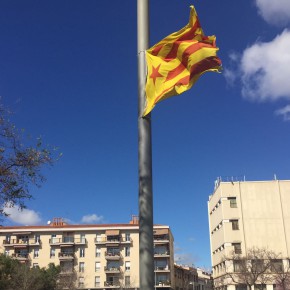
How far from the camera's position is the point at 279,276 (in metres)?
61.4

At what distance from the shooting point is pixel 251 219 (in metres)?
73.3

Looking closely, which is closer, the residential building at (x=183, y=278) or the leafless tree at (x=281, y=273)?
the leafless tree at (x=281, y=273)

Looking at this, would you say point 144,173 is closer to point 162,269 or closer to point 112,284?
point 112,284

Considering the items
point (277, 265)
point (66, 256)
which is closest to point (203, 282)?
point (66, 256)

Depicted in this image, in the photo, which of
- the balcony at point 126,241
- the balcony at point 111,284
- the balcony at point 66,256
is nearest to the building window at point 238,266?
the balcony at point 111,284

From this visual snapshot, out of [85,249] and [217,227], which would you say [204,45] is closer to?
[217,227]

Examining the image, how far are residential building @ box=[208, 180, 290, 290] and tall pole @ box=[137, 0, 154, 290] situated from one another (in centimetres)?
6585

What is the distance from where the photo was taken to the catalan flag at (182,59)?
22.9 feet

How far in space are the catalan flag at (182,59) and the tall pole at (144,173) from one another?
0.22 m

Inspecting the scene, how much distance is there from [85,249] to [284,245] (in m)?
41.6

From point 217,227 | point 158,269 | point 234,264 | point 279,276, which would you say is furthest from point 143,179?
point 158,269

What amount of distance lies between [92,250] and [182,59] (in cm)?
8927

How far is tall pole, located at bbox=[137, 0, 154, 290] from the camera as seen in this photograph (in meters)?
5.60

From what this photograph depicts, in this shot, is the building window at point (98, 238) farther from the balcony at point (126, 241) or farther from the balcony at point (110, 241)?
the balcony at point (126, 241)
